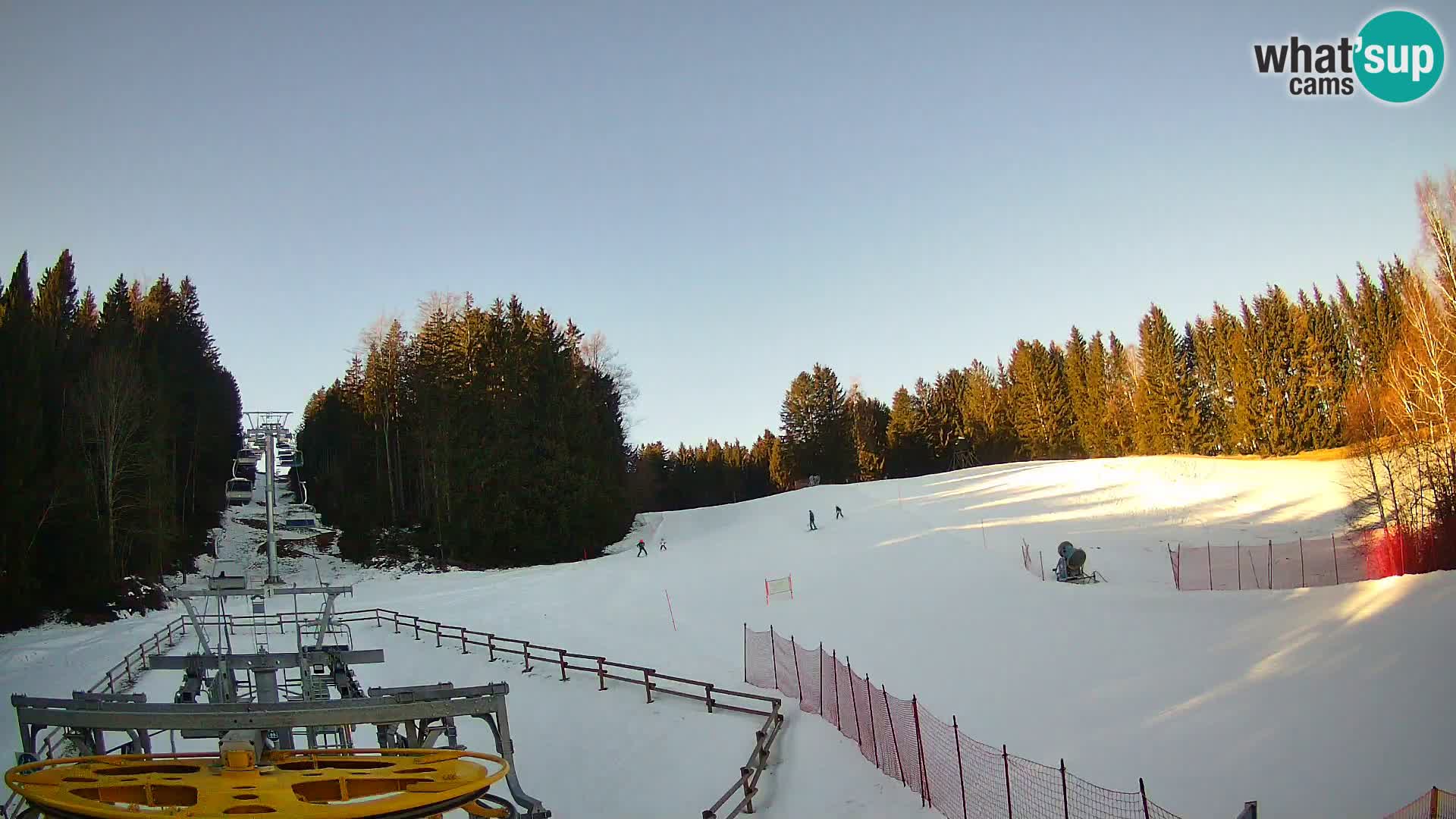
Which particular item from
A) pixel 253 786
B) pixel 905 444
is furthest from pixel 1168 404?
pixel 253 786

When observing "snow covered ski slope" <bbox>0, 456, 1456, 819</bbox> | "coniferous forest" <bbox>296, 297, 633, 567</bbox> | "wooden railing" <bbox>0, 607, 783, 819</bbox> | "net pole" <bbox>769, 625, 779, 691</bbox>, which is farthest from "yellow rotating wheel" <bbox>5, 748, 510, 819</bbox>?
"coniferous forest" <bbox>296, 297, 633, 567</bbox>

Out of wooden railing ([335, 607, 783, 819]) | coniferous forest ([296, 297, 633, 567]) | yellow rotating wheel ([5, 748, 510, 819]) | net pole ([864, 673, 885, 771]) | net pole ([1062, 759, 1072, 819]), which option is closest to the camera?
yellow rotating wheel ([5, 748, 510, 819])

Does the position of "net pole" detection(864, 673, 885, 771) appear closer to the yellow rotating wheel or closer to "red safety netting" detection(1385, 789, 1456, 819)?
"red safety netting" detection(1385, 789, 1456, 819)

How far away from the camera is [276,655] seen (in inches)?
476

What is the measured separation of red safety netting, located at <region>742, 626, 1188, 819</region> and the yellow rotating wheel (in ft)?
21.4

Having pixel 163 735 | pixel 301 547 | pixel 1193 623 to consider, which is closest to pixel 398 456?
pixel 301 547

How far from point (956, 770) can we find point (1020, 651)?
9289 millimetres

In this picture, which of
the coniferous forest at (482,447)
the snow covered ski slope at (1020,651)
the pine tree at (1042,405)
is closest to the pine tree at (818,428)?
the pine tree at (1042,405)

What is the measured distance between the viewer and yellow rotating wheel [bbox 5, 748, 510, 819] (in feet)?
20.0

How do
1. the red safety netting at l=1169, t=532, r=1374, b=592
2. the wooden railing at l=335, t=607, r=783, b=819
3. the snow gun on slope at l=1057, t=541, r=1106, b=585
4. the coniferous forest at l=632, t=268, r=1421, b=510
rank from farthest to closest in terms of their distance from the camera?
the coniferous forest at l=632, t=268, r=1421, b=510 → the snow gun on slope at l=1057, t=541, r=1106, b=585 → the red safety netting at l=1169, t=532, r=1374, b=592 → the wooden railing at l=335, t=607, r=783, b=819

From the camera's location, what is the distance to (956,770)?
1238 cm

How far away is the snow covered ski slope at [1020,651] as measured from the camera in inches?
503

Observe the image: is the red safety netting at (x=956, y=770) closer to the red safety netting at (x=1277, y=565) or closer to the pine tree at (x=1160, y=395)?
the red safety netting at (x=1277, y=565)

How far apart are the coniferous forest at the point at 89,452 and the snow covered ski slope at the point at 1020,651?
3171 millimetres
